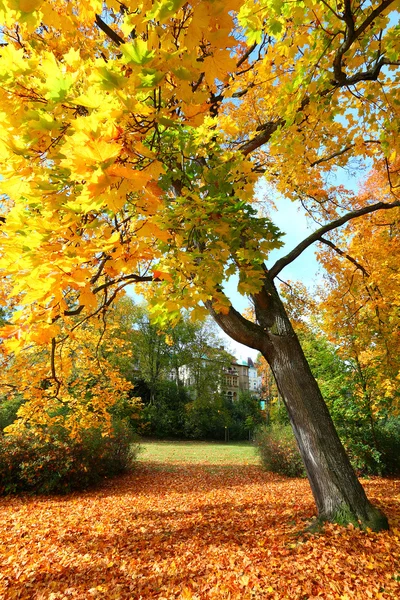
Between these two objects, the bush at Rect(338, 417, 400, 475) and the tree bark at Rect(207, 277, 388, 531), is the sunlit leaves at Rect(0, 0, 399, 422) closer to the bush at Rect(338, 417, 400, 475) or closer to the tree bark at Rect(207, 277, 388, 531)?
the tree bark at Rect(207, 277, 388, 531)

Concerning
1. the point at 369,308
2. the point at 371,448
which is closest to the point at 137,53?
the point at 369,308

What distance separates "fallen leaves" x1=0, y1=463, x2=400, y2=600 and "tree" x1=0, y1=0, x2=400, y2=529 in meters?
0.61

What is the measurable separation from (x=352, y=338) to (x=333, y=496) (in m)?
5.68

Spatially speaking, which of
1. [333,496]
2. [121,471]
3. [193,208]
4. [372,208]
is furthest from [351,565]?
[121,471]

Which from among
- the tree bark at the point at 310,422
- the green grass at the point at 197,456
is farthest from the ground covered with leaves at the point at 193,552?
the green grass at the point at 197,456

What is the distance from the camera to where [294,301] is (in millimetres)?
8258

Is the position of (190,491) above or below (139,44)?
below

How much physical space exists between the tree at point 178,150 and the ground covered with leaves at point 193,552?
63 centimetres

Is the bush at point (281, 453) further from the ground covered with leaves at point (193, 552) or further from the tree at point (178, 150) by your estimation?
the tree at point (178, 150)

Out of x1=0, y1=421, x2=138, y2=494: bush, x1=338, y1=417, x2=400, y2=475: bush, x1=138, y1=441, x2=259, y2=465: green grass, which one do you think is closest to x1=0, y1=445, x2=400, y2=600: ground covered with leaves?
x1=0, y1=421, x2=138, y2=494: bush

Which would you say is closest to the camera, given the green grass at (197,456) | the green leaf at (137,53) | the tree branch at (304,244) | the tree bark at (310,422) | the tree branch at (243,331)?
the green leaf at (137,53)

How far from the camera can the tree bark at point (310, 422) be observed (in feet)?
12.7

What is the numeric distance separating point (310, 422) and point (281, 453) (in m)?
7.68

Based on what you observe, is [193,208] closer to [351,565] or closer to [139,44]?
[139,44]
